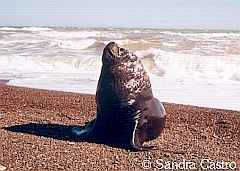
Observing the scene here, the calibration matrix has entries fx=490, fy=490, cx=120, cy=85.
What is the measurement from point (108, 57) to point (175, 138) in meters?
1.52

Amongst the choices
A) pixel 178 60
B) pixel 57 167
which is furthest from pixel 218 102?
pixel 178 60

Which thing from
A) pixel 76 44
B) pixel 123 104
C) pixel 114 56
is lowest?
pixel 76 44

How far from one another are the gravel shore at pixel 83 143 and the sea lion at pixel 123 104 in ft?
1.04

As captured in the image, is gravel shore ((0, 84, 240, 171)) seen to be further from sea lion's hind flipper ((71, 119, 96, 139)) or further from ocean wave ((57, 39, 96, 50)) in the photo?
ocean wave ((57, 39, 96, 50))

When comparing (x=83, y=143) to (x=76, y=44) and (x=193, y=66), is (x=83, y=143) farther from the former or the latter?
(x=76, y=44)

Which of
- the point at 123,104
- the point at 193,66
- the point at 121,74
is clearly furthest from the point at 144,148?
the point at 193,66

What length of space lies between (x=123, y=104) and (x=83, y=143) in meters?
0.76

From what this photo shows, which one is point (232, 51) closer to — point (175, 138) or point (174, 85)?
point (174, 85)

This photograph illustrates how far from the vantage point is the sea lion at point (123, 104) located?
657 centimetres

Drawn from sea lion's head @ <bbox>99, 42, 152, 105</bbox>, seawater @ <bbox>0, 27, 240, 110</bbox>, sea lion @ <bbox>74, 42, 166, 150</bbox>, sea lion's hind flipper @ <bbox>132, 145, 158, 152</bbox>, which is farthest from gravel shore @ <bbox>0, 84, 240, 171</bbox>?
seawater @ <bbox>0, 27, 240, 110</bbox>

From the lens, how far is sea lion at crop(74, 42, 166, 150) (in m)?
6.57

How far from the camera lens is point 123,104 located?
21.8 feet

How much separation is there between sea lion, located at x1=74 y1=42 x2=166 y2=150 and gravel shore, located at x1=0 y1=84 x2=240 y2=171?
316mm

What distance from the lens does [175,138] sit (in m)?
7.02
